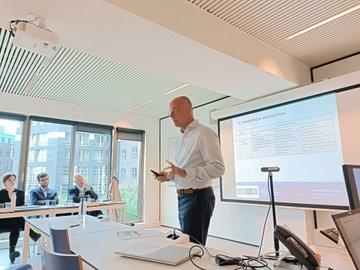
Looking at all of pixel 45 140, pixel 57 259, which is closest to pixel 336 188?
pixel 57 259

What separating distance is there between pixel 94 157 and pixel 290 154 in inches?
158

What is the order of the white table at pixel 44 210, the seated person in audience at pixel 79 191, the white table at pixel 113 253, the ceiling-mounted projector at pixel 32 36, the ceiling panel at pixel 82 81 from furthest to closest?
1. the seated person in audience at pixel 79 191
2. the ceiling panel at pixel 82 81
3. the white table at pixel 44 210
4. the ceiling-mounted projector at pixel 32 36
5. the white table at pixel 113 253

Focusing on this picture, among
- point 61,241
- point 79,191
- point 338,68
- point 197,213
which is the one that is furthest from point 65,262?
point 79,191

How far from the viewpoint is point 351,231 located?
861mm

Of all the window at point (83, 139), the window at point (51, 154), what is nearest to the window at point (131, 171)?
the window at point (83, 139)

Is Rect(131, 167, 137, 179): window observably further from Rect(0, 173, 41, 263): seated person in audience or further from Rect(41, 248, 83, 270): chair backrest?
Rect(41, 248, 83, 270): chair backrest

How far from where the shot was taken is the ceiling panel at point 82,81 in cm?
340

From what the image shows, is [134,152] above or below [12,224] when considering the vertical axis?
above

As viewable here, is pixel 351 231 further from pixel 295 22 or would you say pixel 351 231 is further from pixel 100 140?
pixel 100 140

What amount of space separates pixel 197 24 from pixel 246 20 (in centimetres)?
56

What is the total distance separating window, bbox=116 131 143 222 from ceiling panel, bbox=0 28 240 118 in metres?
0.95

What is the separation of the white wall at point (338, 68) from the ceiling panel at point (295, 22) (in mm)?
111

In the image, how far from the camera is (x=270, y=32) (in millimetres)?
2889

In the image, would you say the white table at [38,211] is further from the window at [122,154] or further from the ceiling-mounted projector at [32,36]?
the window at [122,154]
